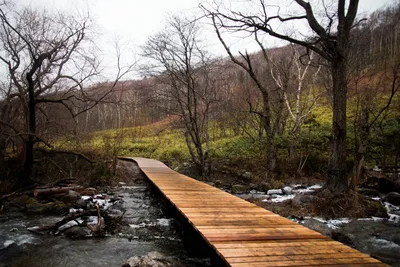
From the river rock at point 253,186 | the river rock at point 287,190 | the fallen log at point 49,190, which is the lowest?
the river rock at point 253,186

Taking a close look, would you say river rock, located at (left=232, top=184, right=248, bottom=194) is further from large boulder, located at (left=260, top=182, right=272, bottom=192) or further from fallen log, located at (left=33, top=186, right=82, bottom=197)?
fallen log, located at (left=33, top=186, right=82, bottom=197)

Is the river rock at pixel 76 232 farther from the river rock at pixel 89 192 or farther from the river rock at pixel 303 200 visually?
the river rock at pixel 303 200

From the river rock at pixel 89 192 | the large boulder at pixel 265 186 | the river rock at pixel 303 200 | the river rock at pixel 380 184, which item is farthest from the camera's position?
the large boulder at pixel 265 186

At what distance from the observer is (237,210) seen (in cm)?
582

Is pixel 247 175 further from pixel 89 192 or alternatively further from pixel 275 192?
pixel 89 192

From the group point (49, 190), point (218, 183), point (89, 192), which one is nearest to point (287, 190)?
point (218, 183)

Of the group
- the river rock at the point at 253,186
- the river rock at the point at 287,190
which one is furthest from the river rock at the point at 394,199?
the river rock at the point at 253,186

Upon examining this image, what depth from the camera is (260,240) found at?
401 centimetres

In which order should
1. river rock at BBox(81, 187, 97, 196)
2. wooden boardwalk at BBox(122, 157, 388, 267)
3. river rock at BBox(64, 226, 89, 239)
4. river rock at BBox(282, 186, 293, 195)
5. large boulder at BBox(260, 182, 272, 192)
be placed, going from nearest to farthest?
wooden boardwalk at BBox(122, 157, 388, 267), river rock at BBox(64, 226, 89, 239), river rock at BBox(81, 187, 97, 196), river rock at BBox(282, 186, 293, 195), large boulder at BBox(260, 182, 272, 192)

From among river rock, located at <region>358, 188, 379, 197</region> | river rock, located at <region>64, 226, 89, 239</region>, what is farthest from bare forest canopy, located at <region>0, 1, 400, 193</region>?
river rock, located at <region>64, 226, 89, 239</region>

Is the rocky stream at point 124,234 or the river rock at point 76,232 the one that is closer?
the rocky stream at point 124,234

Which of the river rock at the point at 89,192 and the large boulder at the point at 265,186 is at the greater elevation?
the river rock at the point at 89,192

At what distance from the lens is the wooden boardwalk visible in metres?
3.31

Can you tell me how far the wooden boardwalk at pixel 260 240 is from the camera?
3.31 m
